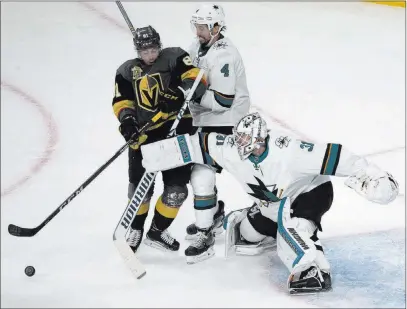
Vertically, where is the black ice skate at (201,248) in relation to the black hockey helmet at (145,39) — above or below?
below

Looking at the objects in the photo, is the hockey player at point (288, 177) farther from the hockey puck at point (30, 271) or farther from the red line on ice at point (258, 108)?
the red line on ice at point (258, 108)

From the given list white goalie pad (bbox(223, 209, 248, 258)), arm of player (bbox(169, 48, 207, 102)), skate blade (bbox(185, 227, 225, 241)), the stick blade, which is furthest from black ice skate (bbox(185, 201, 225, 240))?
the stick blade

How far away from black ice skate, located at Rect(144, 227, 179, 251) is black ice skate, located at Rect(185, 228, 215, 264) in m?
0.13

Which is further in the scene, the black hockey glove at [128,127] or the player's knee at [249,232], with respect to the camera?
the player's knee at [249,232]

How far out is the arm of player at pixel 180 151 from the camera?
3.73 meters

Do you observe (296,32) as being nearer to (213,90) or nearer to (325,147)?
(213,90)

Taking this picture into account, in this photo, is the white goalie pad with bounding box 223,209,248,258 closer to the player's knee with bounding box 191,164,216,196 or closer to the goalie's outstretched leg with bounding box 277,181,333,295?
the player's knee with bounding box 191,164,216,196

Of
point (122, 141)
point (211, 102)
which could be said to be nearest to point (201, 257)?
point (211, 102)

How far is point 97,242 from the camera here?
158 inches

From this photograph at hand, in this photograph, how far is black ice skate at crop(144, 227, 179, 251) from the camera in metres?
3.94

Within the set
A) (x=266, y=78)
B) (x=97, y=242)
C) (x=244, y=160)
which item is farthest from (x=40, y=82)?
(x=244, y=160)

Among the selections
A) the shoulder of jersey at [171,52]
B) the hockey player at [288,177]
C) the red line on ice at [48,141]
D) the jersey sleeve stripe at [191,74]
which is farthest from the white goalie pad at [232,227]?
the red line on ice at [48,141]

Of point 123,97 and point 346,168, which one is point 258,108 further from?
point 346,168

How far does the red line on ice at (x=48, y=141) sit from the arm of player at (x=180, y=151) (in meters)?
1.07
